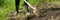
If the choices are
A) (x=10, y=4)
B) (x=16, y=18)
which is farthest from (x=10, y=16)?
(x=10, y=4)

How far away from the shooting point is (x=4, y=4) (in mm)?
2986

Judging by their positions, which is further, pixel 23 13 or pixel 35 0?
pixel 35 0

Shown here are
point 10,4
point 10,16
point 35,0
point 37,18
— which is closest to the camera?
point 37,18

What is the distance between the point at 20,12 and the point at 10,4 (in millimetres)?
408

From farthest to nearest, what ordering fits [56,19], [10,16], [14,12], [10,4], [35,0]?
1. [35,0]
2. [10,4]
3. [14,12]
4. [10,16]
5. [56,19]

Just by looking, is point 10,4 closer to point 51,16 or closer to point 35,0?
point 35,0

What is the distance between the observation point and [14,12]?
2689 mm

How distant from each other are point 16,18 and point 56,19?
647 mm

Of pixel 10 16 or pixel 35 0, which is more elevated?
pixel 35 0

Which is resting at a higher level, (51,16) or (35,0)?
(35,0)

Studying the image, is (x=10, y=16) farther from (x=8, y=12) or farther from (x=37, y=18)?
(x=37, y=18)

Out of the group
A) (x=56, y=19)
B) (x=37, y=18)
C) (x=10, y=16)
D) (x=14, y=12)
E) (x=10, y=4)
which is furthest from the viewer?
(x=10, y=4)

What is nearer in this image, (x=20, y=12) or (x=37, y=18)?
(x=37, y=18)

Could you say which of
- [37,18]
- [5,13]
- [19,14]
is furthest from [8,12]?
[37,18]
